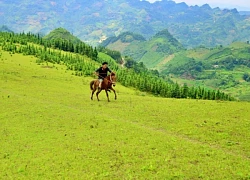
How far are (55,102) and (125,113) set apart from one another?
29.4ft

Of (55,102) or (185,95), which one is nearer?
(55,102)

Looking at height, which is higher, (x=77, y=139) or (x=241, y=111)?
(x=241, y=111)

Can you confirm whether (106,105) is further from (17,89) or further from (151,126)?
(17,89)

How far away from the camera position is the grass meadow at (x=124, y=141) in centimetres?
1301

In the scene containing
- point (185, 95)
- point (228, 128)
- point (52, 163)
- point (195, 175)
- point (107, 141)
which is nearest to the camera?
point (195, 175)

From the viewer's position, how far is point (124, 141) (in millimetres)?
16750

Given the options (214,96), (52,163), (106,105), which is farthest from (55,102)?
(214,96)

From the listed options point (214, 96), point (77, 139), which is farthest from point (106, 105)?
point (214, 96)

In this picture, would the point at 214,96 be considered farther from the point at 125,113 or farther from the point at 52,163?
the point at 52,163

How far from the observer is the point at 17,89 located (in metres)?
36.8

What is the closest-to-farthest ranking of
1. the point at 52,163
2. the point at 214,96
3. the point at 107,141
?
the point at 52,163 → the point at 107,141 → the point at 214,96

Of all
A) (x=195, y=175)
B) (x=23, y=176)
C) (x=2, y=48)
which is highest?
(x=2, y=48)

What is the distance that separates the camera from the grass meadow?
42.7 feet

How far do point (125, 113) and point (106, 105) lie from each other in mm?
3953
